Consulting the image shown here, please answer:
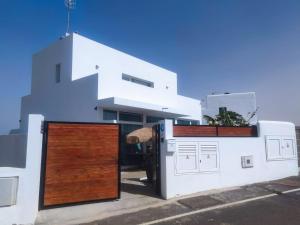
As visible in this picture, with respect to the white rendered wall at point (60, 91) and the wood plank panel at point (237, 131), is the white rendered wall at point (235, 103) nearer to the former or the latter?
the wood plank panel at point (237, 131)

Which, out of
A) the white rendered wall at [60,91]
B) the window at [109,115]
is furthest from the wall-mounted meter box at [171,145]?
the window at [109,115]

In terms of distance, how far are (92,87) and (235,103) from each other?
911 inches

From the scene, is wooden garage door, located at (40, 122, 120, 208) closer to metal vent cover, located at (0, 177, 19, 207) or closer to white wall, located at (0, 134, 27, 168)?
metal vent cover, located at (0, 177, 19, 207)

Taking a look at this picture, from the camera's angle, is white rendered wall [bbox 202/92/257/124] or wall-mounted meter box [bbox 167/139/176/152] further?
white rendered wall [bbox 202/92/257/124]

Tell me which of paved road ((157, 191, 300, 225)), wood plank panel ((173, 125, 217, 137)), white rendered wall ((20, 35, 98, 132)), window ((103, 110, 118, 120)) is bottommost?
paved road ((157, 191, 300, 225))

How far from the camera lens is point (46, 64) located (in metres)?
17.0

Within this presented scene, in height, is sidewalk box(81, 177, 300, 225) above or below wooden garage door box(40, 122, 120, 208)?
below

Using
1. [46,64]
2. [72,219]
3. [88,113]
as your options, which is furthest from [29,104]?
[72,219]

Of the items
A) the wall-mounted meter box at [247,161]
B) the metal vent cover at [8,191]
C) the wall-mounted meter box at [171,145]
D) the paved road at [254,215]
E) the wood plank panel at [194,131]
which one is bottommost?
the paved road at [254,215]

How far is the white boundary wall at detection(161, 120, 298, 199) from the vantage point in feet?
27.5

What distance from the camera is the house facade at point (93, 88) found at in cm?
1382

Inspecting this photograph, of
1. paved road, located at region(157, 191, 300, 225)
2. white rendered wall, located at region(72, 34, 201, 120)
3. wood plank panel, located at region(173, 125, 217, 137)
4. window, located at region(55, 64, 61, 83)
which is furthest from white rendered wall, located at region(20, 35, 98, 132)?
paved road, located at region(157, 191, 300, 225)

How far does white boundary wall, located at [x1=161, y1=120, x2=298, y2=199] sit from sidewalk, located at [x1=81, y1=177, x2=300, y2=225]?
1.44 feet

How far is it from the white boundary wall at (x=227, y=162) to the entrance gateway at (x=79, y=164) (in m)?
1.68
